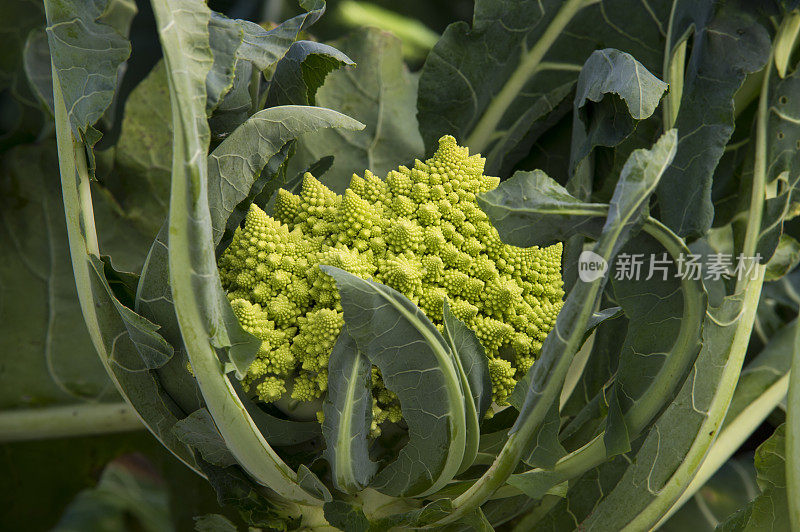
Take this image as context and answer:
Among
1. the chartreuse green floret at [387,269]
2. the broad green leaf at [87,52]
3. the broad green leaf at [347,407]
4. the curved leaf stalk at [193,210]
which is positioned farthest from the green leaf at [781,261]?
the broad green leaf at [87,52]

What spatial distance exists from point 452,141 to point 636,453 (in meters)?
0.47

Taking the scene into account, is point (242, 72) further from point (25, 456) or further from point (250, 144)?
point (25, 456)

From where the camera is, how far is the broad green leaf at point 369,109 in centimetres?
102

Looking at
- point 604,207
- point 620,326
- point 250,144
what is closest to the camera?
point 604,207

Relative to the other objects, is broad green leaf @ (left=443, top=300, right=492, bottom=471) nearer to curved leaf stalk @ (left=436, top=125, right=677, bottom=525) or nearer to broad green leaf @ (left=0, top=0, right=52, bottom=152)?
curved leaf stalk @ (left=436, top=125, right=677, bottom=525)

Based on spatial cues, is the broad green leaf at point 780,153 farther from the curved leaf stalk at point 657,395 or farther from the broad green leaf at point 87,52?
the broad green leaf at point 87,52

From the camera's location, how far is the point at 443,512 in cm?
70

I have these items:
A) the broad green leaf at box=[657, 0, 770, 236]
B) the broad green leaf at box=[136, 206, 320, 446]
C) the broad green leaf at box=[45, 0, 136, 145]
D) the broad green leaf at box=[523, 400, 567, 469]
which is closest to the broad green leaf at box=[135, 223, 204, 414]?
the broad green leaf at box=[136, 206, 320, 446]

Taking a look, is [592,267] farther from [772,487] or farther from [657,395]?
[772,487]

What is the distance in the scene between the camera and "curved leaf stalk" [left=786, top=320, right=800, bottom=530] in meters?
0.83

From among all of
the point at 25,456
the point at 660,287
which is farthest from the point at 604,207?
the point at 25,456

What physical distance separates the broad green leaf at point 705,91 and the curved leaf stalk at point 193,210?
1.99ft

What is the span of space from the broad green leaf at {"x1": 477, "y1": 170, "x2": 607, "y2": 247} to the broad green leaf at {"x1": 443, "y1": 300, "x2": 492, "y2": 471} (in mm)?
108

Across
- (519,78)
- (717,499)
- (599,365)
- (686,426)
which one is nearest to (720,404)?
(686,426)
